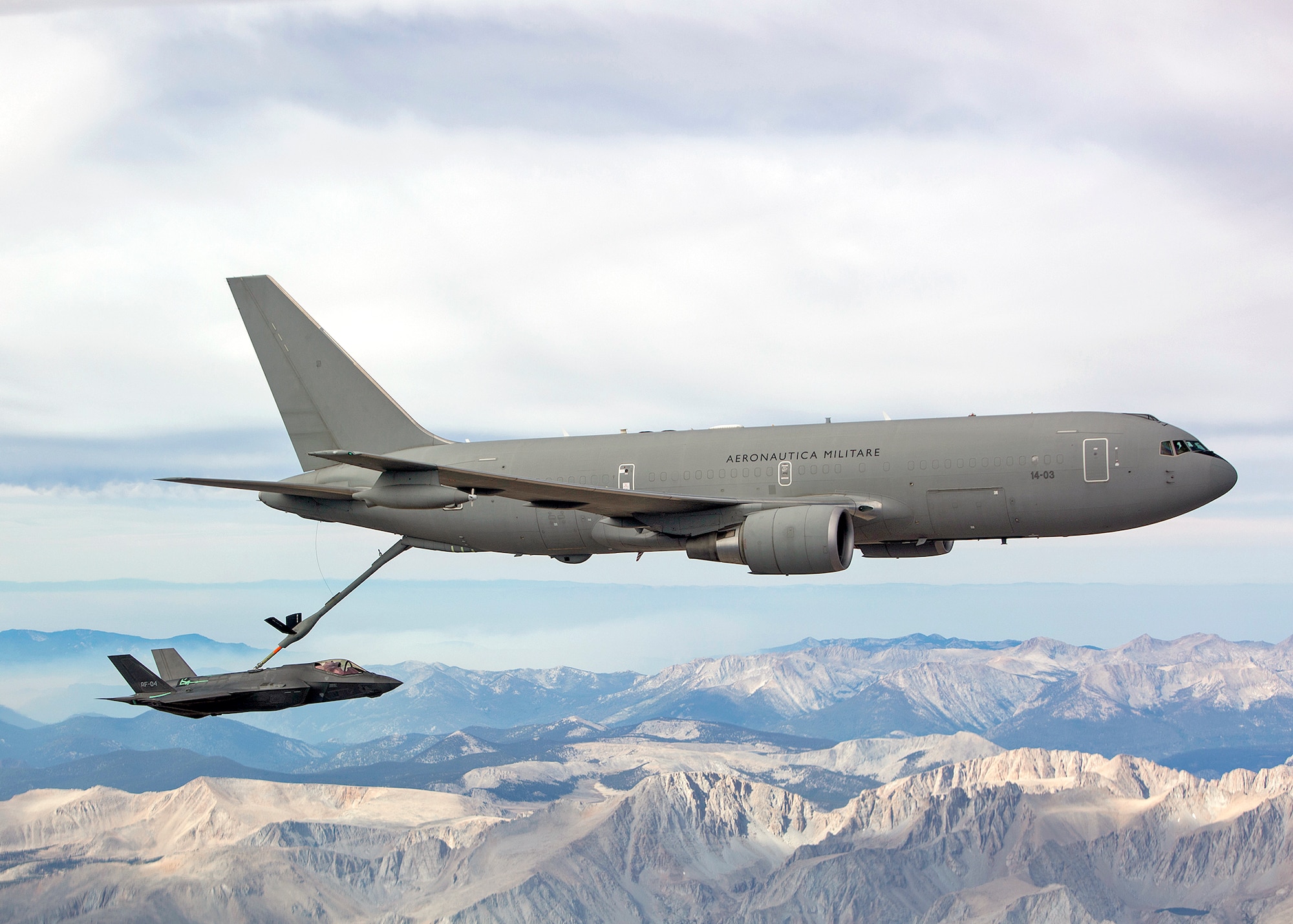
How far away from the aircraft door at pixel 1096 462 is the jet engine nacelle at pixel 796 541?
747cm

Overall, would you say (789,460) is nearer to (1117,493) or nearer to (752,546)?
(752,546)

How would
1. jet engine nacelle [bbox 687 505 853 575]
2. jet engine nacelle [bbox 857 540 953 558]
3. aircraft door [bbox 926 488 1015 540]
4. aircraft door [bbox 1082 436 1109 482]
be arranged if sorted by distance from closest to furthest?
jet engine nacelle [bbox 687 505 853 575] < aircraft door [bbox 1082 436 1109 482] < aircraft door [bbox 926 488 1015 540] < jet engine nacelle [bbox 857 540 953 558]

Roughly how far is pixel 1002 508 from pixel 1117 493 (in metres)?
3.45

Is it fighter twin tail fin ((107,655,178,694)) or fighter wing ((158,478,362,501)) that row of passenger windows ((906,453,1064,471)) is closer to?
fighter wing ((158,478,362,501))

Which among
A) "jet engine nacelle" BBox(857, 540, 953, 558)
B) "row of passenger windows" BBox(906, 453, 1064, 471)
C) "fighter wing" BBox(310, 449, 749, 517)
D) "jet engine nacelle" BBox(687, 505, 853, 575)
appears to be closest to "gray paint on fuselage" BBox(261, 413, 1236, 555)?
"row of passenger windows" BBox(906, 453, 1064, 471)

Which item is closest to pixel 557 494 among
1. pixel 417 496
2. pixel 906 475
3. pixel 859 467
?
pixel 417 496

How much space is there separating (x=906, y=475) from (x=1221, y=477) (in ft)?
31.4

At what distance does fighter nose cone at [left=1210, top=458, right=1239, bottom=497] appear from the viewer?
34.6 m

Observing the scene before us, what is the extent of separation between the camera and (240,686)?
136ft

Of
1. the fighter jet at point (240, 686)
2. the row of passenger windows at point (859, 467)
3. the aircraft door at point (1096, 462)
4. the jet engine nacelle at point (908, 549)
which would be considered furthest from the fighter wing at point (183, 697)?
the aircraft door at point (1096, 462)

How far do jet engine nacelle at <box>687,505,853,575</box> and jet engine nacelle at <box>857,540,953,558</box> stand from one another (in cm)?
501

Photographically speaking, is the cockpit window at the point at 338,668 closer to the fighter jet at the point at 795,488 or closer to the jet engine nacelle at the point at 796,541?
the fighter jet at the point at 795,488

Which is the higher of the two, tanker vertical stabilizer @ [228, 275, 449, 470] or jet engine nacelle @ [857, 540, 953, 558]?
tanker vertical stabilizer @ [228, 275, 449, 470]

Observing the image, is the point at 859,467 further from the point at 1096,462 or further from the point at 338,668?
the point at 338,668
